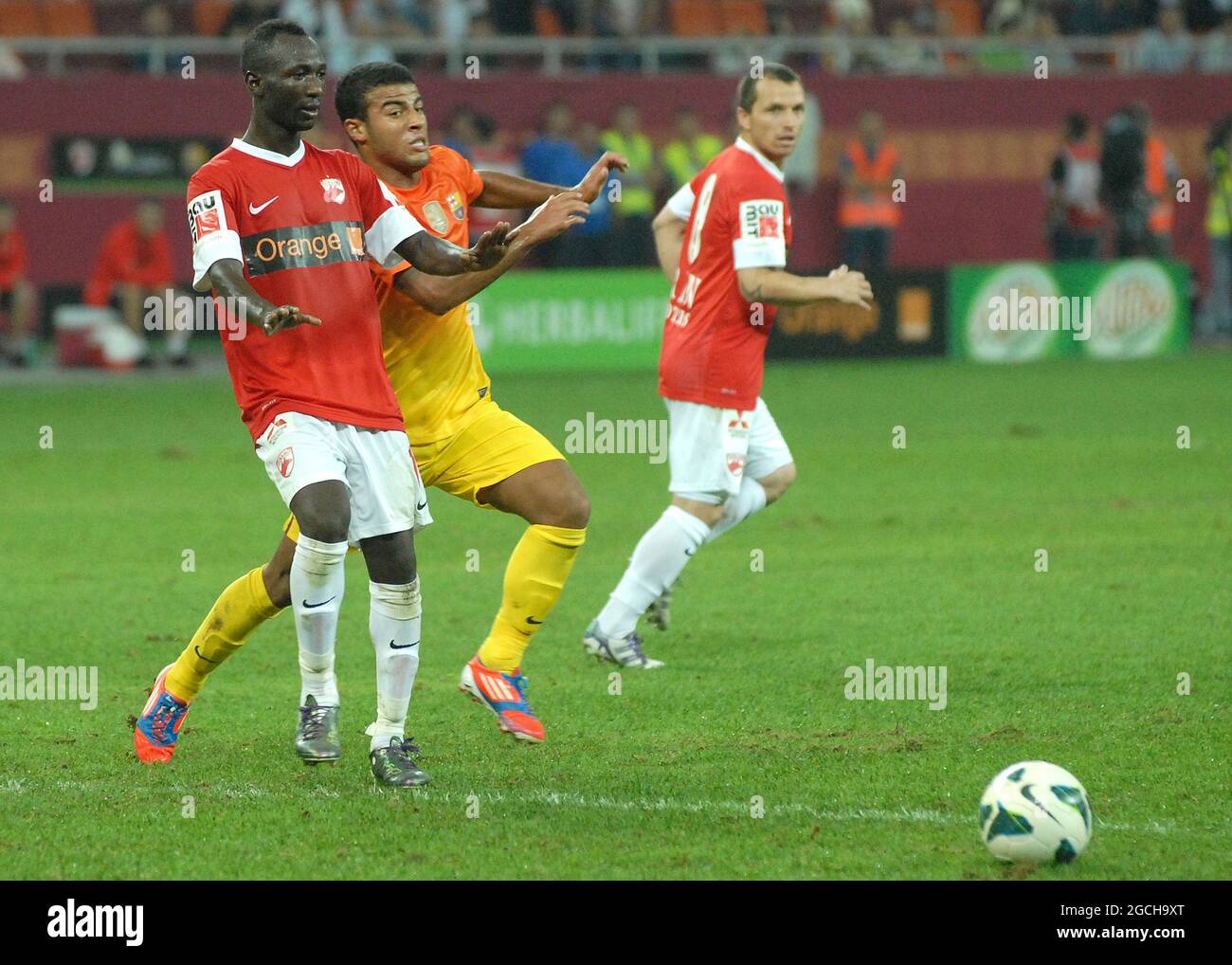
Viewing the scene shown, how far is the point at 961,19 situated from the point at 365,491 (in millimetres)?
23142

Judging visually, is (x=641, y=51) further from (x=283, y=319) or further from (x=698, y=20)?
(x=283, y=319)

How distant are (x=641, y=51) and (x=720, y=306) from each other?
704 inches

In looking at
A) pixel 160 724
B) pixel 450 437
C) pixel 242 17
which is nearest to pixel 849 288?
pixel 450 437

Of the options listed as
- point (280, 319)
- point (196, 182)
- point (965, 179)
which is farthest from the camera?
point (965, 179)

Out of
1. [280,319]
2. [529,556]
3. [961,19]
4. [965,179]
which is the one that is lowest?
[529,556]

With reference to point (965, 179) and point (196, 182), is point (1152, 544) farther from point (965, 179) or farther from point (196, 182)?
point (965, 179)

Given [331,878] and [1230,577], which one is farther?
[1230,577]

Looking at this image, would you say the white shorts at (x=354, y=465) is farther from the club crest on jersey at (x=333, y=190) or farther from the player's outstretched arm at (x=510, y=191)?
the player's outstretched arm at (x=510, y=191)

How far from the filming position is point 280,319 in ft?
16.7

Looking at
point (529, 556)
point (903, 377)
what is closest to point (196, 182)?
point (529, 556)

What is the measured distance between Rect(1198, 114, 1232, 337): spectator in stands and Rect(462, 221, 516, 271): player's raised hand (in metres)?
19.2

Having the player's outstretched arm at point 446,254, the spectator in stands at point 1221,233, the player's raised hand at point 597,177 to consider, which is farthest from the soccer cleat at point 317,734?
the spectator in stands at point 1221,233

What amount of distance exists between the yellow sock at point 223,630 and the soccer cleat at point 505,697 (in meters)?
0.75

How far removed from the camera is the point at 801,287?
23.2 feet
